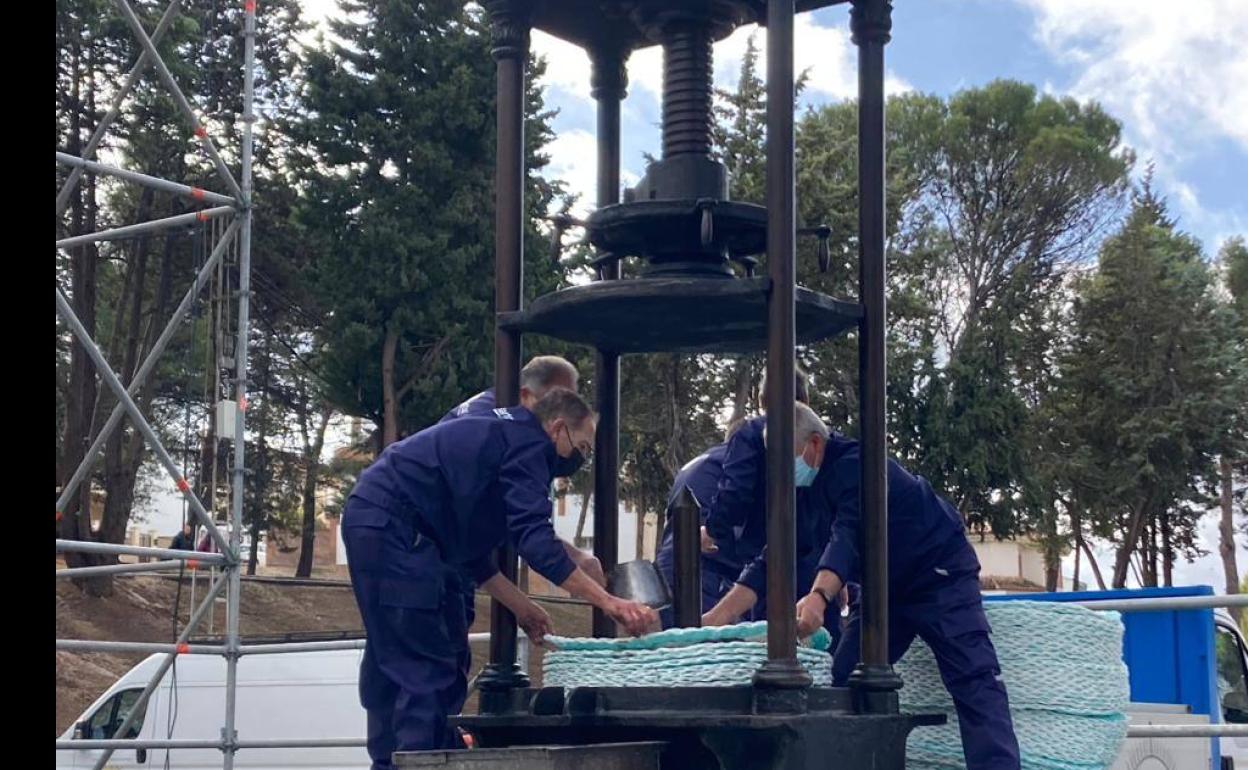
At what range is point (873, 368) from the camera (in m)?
4.06

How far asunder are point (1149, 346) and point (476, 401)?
33554 millimetres

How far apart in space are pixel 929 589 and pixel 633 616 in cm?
102

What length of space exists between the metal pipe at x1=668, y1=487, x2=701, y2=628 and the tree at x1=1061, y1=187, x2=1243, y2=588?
1273 inches

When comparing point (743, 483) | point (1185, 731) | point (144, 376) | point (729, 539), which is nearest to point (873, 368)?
point (743, 483)

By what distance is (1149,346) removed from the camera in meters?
36.0

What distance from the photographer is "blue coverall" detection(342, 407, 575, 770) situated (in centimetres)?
439

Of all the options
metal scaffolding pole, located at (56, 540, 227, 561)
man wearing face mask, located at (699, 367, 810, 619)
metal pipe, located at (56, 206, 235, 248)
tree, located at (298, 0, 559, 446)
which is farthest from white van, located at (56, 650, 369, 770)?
tree, located at (298, 0, 559, 446)

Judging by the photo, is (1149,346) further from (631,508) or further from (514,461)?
(514,461)

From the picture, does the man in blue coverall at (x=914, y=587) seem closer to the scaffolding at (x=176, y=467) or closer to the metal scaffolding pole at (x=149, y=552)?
the scaffolding at (x=176, y=467)

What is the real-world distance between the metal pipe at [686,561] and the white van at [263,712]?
9404 millimetres

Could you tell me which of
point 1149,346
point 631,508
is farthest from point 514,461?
point 1149,346

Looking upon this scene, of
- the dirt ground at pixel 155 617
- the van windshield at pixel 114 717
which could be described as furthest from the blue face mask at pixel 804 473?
the dirt ground at pixel 155 617

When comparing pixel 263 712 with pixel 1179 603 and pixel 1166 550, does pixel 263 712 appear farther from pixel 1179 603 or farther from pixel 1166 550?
pixel 1166 550

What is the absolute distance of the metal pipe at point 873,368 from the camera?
393cm
